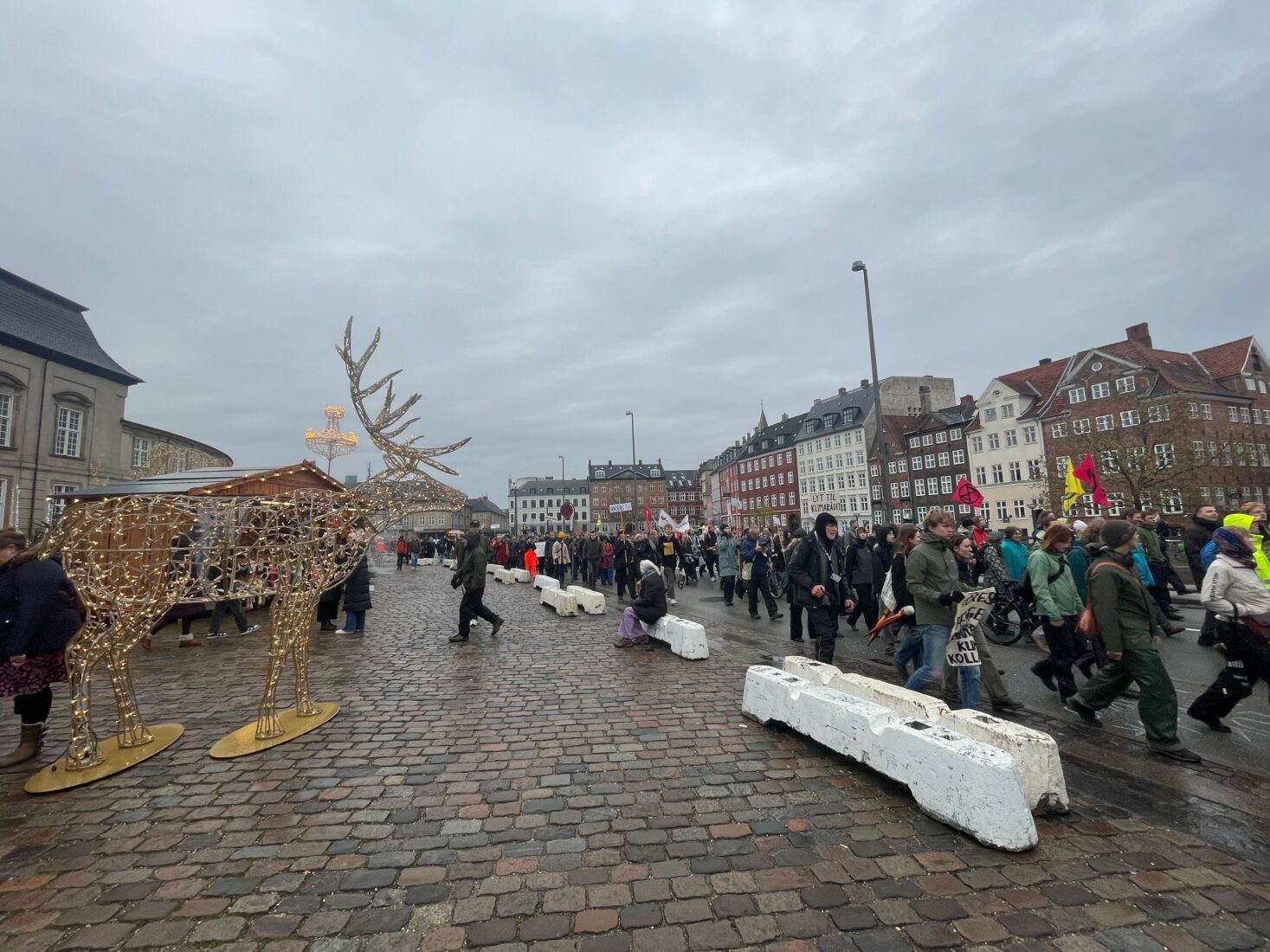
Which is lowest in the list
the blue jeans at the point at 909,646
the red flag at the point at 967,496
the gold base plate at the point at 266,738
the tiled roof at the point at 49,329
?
the gold base plate at the point at 266,738

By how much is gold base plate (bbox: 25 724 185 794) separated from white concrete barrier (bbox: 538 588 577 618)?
7556 mm

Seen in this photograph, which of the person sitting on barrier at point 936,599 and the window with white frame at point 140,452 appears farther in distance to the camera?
the window with white frame at point 140,452

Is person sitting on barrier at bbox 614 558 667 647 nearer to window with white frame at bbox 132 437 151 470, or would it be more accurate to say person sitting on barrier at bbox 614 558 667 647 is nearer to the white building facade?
window with white frame at bbox 132 437 151 470

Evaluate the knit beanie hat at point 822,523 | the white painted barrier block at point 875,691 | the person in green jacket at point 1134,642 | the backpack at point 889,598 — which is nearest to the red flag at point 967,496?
the knit beanie hat at point 822,523

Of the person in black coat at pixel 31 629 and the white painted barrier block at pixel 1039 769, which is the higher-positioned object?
the person in black coat at pixel 31 629

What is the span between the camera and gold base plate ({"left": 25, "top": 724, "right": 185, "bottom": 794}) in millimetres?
4211

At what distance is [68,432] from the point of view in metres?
29.1

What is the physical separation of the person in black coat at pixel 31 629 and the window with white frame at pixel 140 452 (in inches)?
1412

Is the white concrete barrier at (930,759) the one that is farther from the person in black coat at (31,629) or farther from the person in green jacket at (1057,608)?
the person in black coat at (31,629)

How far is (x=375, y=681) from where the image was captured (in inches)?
277

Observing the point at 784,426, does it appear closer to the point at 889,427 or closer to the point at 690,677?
the point at 889,427

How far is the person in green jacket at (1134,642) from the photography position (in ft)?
15.1

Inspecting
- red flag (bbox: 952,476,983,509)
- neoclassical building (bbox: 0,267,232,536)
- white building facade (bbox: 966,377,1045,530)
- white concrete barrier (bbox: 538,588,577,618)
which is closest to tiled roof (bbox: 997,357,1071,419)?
white building facade (bbox: 966,377,1045,530)

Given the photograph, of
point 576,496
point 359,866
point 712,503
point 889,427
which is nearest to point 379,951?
point 359,866
